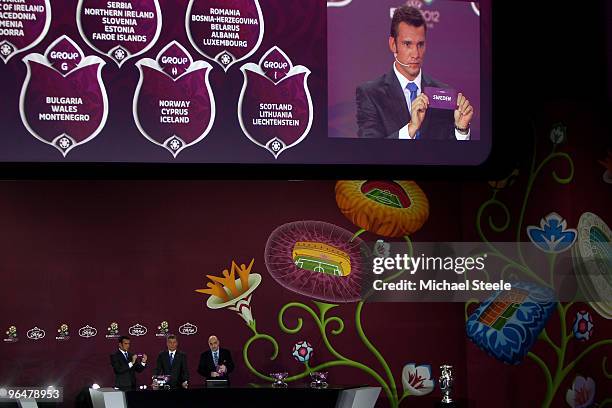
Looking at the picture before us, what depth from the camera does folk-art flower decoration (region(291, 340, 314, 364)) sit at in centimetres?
503

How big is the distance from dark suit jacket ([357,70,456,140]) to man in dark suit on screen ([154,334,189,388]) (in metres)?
1.88

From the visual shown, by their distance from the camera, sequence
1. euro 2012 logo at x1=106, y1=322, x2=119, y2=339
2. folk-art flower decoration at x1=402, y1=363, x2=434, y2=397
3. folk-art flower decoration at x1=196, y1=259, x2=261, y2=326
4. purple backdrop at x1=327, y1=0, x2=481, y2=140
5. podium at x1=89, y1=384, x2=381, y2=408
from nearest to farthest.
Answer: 1. purple backdrop at x1=327, y1=0, x2=481, y2=140
2. podium at x1=89, y1=384, x2=381, y2=408
3. euro 2012 logo at x1=106, y1=322, x2=119, y2=339
4. folk-art flower decoration at x1=196, y1=259, x2=261, y2=326
5. folk-art flower decoration at x1=402, y1=363, x2=434, y2=397

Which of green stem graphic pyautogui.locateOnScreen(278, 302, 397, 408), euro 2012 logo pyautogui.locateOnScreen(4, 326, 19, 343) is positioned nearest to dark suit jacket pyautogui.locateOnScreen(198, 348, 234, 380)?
green stem graphic pyautogui.locateOnScreen(278, 302, 397, 408)

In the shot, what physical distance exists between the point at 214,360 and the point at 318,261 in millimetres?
884

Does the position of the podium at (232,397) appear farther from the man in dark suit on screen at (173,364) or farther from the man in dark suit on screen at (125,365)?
the man in dark suit on screen at (173,364)

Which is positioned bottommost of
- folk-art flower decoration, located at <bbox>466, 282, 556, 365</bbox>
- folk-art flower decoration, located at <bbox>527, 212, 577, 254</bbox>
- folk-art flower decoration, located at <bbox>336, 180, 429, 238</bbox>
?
folk-art flower decoration, located at <bbox>466, 282, 556, 365</bbox>

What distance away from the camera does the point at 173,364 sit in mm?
4883

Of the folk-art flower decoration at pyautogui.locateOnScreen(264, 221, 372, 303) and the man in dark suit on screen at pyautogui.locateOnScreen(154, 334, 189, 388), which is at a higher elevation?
the folk-art flower decoration at pyautogui.locateOnScreen(264, 221, 372, 303)

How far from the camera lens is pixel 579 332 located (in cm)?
480

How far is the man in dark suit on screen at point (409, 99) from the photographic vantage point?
4.02 metres

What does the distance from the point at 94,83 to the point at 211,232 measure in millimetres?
1478

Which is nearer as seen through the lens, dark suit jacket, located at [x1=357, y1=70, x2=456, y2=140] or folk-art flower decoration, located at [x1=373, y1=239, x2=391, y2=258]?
dark suit jacket, located at [x1=357, y1=70, x2=456, y2=140]

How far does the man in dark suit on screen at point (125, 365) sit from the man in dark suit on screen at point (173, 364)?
0.10 m

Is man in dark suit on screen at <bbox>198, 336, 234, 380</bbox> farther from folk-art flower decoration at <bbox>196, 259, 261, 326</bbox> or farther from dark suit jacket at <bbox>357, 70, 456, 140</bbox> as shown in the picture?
dark suit jacket at <bbox>357, 70, 456, 140</bbox>
